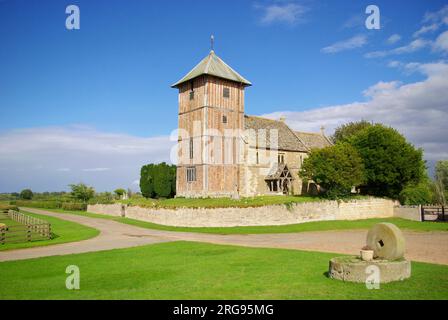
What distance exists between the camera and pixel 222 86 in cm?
4109

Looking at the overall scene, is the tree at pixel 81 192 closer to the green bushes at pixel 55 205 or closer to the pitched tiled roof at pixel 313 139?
the green bushes at pixel 55 205

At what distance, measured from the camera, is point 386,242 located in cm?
1181

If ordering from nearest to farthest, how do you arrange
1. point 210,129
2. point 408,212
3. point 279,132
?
1. point 210,129
2. point 408,212
3. point 279,132

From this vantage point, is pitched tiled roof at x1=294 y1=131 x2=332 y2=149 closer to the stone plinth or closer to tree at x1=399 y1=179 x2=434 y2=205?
tree at x1=399 y1=179 x2=434 y2=205

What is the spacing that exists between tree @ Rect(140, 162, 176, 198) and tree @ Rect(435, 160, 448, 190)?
49.4 meters

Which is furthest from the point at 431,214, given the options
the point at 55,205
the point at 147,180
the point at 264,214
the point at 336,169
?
the point at 55,205

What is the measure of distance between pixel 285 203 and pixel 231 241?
11.5 m

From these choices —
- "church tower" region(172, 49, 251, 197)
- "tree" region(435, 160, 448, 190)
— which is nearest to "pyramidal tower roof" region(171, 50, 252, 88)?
"church tower" region(172, 49, 251, 197)

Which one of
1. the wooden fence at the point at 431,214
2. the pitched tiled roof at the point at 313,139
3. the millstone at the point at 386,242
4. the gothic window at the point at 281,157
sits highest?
the pitched tiled roof at the point at 313,139

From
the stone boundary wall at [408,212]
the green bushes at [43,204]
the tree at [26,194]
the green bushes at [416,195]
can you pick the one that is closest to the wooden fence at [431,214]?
the stone boundary wall at [408,212]

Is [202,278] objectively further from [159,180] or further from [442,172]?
[442,172]

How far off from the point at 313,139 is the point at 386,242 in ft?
148

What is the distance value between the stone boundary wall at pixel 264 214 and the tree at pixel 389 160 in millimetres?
2873

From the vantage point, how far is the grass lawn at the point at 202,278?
10.1m
